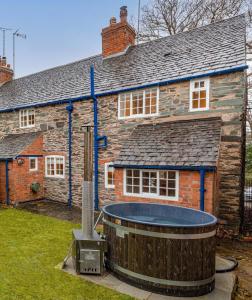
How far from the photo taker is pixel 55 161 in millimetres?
13656

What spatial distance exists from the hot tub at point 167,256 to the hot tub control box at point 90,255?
459mm

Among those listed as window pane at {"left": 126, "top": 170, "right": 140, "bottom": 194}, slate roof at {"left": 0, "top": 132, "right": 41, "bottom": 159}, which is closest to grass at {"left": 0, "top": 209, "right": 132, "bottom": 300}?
window pane at {"left": 126, "top": 170, "right": 140, "bottom": 194}

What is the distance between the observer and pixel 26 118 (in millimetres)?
15172

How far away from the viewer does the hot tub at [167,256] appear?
172 inches

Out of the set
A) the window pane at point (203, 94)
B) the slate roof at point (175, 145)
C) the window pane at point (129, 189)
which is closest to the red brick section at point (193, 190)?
the slate roof at point (175, 145)

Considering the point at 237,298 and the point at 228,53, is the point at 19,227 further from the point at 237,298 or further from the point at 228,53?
the point at 228,53

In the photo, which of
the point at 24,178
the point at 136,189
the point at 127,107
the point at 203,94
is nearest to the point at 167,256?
the point at 136,189

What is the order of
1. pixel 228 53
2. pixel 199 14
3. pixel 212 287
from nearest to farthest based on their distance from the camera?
pixel 212 287 < pixel 228 53 < pixel 199 14

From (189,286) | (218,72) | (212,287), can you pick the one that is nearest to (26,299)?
(189,286)

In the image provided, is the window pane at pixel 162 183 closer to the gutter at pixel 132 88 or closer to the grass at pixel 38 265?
the grass at pixel 38 265

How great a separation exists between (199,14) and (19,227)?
20.3m

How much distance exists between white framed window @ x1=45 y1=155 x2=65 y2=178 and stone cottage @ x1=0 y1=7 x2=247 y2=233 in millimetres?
62

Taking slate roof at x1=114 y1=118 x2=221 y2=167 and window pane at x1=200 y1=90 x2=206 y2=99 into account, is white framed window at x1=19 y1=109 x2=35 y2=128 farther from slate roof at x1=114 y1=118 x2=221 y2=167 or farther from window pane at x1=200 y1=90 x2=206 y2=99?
window pane at x1=200 y1=90 x2=206 y2=99

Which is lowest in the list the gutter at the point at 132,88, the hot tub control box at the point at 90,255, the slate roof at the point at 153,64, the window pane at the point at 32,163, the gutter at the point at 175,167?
the hot tub control box at the point at 90,255
